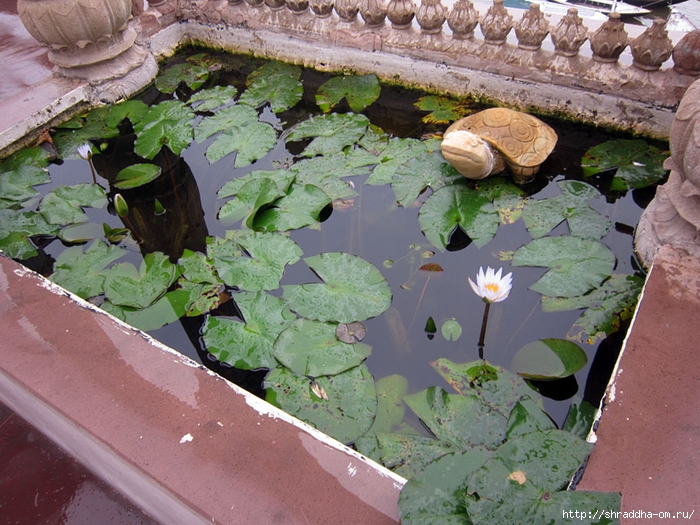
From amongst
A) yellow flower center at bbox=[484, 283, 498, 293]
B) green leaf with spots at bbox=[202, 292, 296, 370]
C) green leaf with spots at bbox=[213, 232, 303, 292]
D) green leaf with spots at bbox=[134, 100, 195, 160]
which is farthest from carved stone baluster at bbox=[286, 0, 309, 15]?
yellow flower center at bbox=[484, 283, 498, 293]

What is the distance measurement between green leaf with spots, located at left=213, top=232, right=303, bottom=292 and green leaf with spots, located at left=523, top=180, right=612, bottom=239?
1.29m

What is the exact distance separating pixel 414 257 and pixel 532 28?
73.8 inches

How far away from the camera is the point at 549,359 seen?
1883 mm

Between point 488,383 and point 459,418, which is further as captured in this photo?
point 488,383

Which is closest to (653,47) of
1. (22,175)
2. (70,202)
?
(70,202)

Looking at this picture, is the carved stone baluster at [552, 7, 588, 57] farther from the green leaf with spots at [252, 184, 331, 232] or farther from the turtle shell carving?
the green leaf with spots at [252, 184, 331, 232]

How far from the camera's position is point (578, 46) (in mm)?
3008

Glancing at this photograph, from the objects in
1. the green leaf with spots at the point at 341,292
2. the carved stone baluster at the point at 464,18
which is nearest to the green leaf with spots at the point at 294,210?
the green leaf with spots at the point at 341,292

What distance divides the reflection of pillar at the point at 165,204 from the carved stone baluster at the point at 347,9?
176 centimetres

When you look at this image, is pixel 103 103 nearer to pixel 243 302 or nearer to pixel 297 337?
pixel 243 302

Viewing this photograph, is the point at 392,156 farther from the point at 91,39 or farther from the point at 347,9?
the point at 91,39

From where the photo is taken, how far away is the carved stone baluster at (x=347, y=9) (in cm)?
364

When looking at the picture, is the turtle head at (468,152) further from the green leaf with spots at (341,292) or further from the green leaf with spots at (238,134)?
the green leaf with spots at (238,134)

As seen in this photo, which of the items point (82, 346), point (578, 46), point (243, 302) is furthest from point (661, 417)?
point (578, 46)
